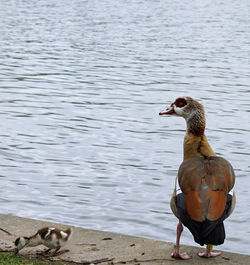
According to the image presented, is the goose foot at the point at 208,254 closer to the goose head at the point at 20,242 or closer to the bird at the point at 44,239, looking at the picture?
the bird at the point at 44,239

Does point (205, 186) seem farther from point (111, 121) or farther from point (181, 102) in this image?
point (111, 121)

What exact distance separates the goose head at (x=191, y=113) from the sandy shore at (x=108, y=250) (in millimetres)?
1313

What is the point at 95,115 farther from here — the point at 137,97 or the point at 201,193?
the point at 201,193

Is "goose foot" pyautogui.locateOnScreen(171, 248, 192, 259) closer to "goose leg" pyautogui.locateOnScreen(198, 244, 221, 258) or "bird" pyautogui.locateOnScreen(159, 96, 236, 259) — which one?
"bird" pyautogui.locateOnScreen(159, 96, 236, 259)

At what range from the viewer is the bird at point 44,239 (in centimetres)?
740

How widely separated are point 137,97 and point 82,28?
21.4 meters

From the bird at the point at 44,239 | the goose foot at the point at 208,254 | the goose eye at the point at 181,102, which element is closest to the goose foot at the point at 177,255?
the goose foot at the point at 208,254

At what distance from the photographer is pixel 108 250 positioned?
7.89m

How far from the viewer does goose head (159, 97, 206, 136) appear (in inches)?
323

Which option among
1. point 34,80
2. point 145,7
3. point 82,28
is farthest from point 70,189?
point 145,7

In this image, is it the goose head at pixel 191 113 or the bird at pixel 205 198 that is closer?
the bird at pixel 205 198

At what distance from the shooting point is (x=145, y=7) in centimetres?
6012

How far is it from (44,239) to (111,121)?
9.89 meters

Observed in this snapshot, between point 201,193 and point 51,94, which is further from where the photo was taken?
point 51,94
